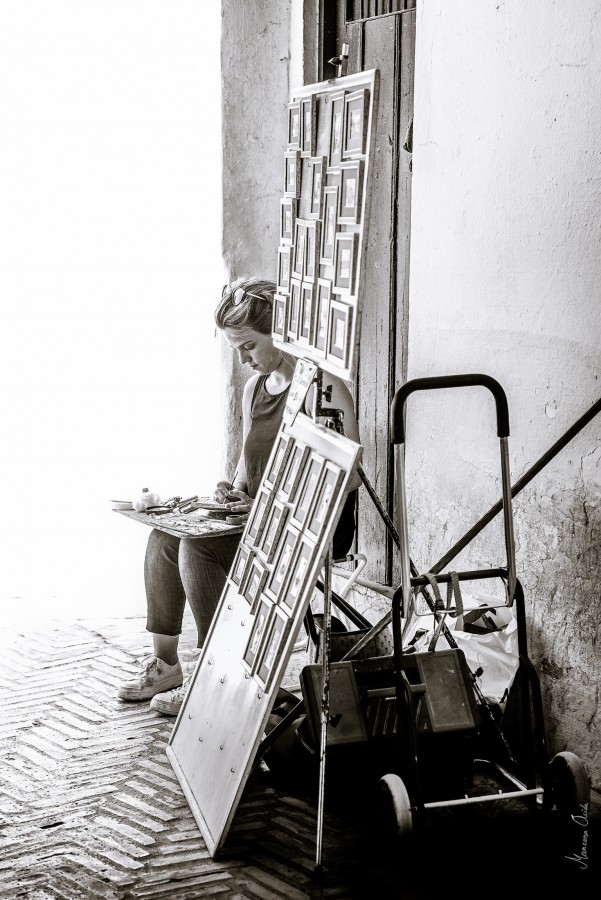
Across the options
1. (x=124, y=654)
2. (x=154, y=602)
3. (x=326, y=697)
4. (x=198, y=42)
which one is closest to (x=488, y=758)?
(x=326, y=697)

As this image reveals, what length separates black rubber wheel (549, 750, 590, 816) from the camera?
300 centimetres

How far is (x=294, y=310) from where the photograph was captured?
3.20m

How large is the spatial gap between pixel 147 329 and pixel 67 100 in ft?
6.16

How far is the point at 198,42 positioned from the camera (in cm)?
600

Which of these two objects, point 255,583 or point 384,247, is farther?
point 384,247

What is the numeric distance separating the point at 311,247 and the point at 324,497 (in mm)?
768

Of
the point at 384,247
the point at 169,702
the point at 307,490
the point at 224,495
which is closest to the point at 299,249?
the point at 307,490

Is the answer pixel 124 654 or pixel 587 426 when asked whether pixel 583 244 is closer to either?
pixel 587 426

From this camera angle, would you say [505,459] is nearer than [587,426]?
Yes

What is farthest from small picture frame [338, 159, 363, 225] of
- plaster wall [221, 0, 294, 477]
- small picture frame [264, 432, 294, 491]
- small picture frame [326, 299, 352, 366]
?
plaster wall [221, 0, 294, 477]

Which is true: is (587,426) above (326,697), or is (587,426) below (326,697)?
above

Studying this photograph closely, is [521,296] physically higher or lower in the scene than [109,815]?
higher

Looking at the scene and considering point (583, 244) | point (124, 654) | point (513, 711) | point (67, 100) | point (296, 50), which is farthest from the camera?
point (67, 100)

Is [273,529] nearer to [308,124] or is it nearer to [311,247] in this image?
[311,247]
